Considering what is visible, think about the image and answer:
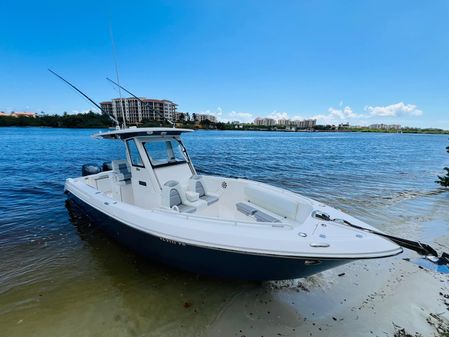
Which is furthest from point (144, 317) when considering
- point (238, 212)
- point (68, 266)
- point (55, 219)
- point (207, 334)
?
point (55, 219)

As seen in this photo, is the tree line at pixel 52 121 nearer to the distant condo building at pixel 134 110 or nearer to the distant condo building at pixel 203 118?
the distant condo building at pixel 203 118

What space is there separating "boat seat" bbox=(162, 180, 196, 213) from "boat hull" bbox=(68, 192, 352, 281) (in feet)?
2.93

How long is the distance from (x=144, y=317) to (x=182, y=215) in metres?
1.64

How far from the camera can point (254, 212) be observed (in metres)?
5.09

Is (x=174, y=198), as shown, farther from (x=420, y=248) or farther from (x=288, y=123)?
(x=288, y=123)

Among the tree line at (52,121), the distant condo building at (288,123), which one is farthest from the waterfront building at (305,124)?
the tree line at (52,121)

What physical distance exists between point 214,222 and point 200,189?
2.08 metres

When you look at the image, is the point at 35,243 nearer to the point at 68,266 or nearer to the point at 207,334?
the point at 68,266

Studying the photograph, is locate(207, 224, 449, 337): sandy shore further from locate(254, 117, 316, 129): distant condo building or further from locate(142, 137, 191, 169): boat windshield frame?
locate(254, 117, 316, 129): distant condo building

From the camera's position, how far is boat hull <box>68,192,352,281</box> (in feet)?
9.96

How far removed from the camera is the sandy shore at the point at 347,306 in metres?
3.15

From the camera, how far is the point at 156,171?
511 centimetres

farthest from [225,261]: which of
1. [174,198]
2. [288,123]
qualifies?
[288,123]

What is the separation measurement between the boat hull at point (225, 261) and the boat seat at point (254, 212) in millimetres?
1440
